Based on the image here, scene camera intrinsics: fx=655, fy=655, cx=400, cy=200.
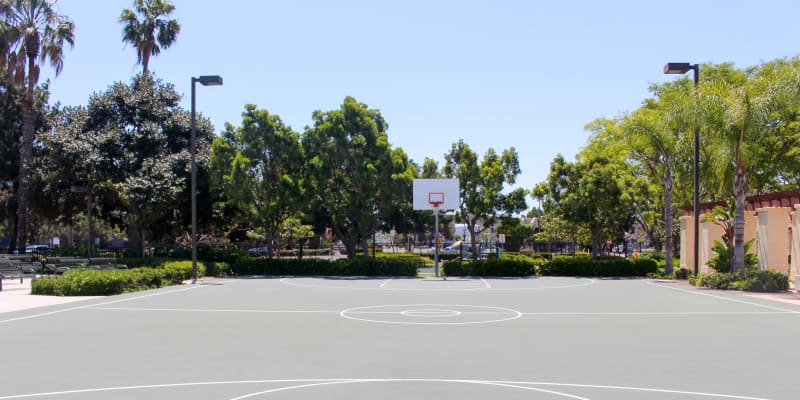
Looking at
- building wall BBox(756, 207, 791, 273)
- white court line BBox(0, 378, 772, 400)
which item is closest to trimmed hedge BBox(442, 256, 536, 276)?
building wall BBox(756, 207, 791, 273)

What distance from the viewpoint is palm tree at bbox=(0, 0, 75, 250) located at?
33906 millimetres

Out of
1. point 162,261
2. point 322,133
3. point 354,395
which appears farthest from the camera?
point 322,133

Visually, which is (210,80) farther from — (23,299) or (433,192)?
(433,192)

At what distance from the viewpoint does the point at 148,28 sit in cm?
4109

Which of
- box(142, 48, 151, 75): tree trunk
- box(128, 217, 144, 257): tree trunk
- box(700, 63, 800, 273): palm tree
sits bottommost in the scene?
box(128, 217, 144, 257): tree trunk

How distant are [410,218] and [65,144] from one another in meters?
20.7

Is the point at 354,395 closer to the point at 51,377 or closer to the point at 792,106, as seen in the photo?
the point at 51,377

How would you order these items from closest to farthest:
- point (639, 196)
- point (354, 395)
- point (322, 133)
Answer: point (354, 395)
point (322, 133)
point (639, 196)

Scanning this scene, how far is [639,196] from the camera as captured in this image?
37.1 metres

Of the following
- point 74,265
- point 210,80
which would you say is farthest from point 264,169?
point 74,265

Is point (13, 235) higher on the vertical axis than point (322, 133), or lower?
lower

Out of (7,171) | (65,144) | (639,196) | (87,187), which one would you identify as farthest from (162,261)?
(639,196)

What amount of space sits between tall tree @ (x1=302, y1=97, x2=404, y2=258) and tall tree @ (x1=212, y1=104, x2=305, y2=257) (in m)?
1.03

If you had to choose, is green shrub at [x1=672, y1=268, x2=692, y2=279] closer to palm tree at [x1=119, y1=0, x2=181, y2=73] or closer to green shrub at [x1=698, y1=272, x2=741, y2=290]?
green shrub at [x1=698, y1=272, x2=741, y2=290]
